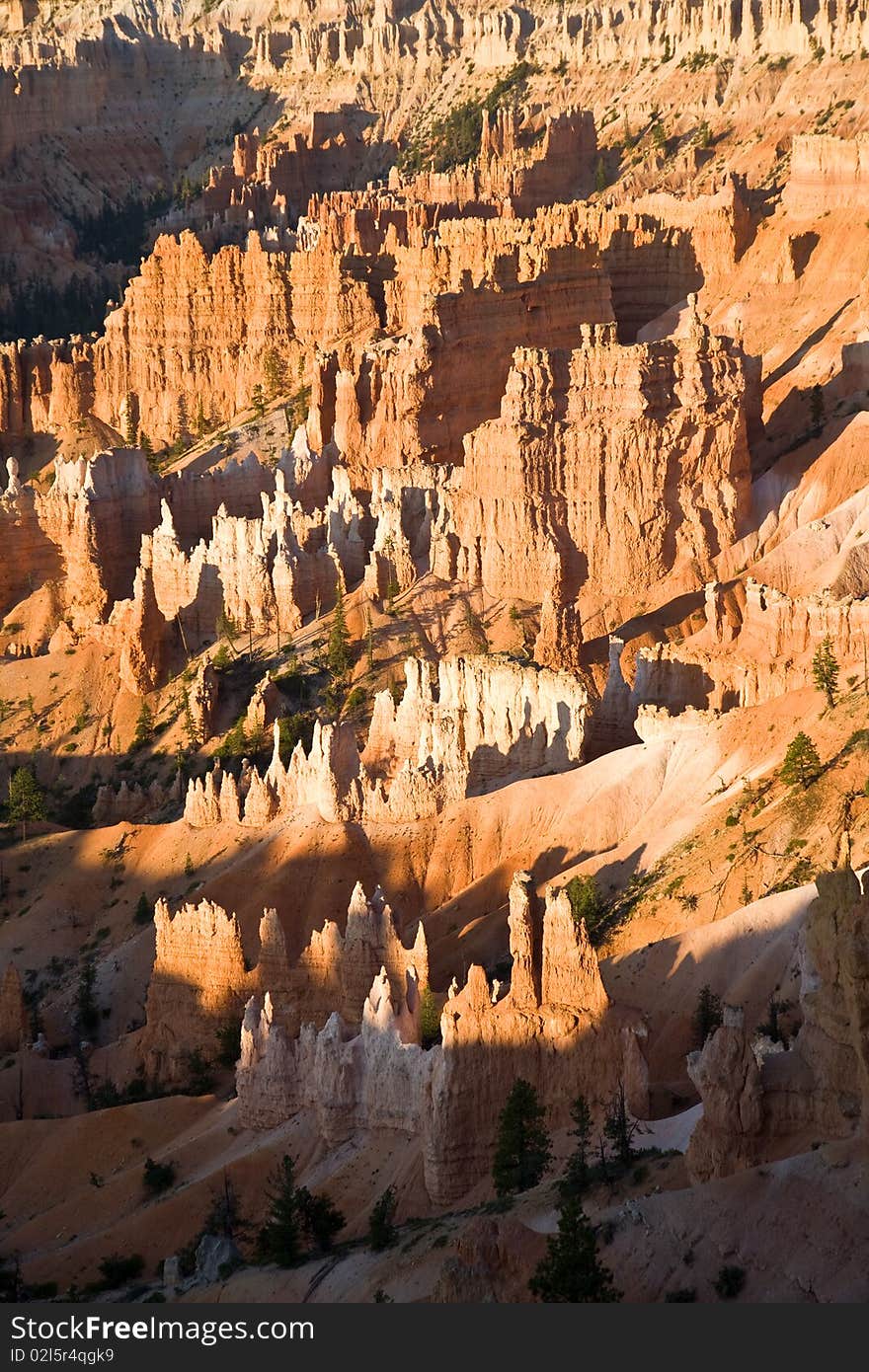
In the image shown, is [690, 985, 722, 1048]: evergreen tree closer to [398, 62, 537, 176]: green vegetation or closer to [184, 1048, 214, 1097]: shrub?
[184, 1048, 214, 1097]: shrub

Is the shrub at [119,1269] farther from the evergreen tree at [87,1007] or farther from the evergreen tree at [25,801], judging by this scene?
the evergreen tree at [25,801]

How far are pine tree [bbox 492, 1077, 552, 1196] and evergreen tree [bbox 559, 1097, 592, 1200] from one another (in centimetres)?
54

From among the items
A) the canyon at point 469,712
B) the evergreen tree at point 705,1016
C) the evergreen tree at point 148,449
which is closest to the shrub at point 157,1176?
Answer: the canyon at point 469,712

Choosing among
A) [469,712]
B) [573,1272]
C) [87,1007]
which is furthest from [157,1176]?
[573,1272]

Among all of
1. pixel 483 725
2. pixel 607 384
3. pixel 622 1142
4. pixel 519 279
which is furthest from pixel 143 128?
pixel 622 1142

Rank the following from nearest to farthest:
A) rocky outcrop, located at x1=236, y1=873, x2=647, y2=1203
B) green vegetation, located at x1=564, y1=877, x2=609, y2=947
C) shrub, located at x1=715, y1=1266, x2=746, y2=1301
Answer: shrub, located at x1=715, y1=1266, x2=746, y2=1301, rocky outcrop, located at x1=236, y1=873, x2=647, y2=1203, green vegetation, located at x1=564, y1=877, x2=609, y2=947

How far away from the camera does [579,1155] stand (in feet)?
136

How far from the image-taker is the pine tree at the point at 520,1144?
43.3m

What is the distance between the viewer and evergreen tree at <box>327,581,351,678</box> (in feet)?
258

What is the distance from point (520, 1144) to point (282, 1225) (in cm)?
449

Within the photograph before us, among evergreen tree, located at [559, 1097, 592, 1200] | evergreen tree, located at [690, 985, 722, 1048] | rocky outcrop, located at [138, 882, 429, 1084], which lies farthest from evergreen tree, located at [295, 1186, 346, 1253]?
evergreen tree, located at [690, 985, 722, 1048]

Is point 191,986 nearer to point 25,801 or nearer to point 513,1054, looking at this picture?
point 513,1054

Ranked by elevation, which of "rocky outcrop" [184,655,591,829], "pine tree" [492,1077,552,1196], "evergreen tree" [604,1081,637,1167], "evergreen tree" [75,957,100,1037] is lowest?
"evergreen tree" [75,957,100,1037]

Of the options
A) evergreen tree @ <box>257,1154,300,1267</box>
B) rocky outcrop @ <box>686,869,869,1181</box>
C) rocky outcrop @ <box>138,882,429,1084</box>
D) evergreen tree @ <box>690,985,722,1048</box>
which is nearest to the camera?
rocky outcrop @ <box>686,869,869,1181</box>
